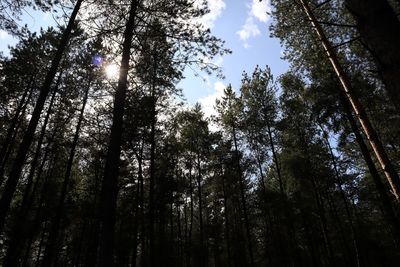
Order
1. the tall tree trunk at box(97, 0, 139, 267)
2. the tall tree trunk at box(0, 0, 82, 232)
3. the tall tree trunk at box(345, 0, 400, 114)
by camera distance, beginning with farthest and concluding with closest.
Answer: the tall tree trunk at box(0, 0, 82, 232), the tall tree trunk at box(97, 0, 139, 267), the tall tree trunk at box(345, 0, 400, 114)

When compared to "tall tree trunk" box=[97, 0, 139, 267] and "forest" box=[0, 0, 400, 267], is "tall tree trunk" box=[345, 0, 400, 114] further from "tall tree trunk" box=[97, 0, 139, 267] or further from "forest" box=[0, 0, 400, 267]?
"tall tree trunk" box=[97, 0, 139, 267]

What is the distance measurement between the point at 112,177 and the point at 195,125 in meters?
18.9

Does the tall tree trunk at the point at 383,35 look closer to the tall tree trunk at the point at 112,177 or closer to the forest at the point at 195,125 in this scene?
the forest at the point at 195,125

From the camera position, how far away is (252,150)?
2620cm

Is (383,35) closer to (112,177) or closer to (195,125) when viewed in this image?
(112,177)

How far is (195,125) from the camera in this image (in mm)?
26594

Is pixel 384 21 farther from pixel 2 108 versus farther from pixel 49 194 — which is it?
pixel 49 194

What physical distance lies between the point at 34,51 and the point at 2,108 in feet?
13.7

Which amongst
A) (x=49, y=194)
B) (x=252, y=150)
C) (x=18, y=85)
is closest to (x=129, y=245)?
(x=49, y=194)

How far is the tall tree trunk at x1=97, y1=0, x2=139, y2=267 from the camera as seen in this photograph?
704 cm

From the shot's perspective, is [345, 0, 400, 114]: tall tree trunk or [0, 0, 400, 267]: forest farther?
[0, 0, 400, 267]: forest

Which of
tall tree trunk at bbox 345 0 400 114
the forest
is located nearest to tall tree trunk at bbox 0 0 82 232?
the forest

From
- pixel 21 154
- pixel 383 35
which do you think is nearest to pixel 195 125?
pixel 21 154

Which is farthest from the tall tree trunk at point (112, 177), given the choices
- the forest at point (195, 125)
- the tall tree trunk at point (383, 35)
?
the tall tree trunk at point (383, 35)
